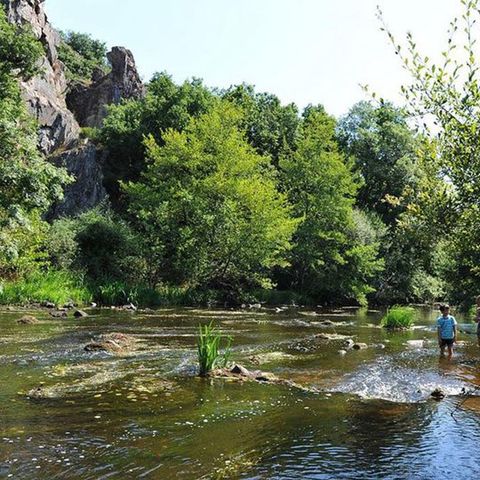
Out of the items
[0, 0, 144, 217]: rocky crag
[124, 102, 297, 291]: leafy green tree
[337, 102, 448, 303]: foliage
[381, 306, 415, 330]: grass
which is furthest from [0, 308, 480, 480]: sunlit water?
[0, 0, 144, 217]: rocky crag

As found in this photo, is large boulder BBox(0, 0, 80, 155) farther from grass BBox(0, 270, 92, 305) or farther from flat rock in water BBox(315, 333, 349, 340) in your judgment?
flat rock in water BBox(315, 333, 349, 340)

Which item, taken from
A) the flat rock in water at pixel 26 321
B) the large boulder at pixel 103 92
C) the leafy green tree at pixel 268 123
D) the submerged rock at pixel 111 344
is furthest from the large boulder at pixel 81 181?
the submerged rock at pixel 111 344

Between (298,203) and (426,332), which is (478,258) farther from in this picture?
(298,203)

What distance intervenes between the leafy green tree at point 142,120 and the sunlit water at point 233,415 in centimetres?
4278

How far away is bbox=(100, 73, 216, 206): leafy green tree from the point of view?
189 feet

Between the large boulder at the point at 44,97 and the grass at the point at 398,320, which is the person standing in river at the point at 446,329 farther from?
the large boulder at the point at 44,97

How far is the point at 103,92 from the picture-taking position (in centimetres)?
7194

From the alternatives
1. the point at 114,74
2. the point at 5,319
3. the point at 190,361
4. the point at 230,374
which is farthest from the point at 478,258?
the point at 114,74

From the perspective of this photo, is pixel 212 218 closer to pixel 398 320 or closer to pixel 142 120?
pixel 398 320

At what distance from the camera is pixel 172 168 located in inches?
1667

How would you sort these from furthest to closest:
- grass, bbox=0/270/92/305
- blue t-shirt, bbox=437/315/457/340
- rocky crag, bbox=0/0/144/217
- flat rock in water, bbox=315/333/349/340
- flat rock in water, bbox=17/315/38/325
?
rocky crag, bbox=0/0/144/217 < grass, bbox=0/270/92/305 < flat rock in water, bbox=17/315/38/325 < flat rock in water, bbox=315/333/349/340 < blue t-shirt, bbox=437/315/457/340

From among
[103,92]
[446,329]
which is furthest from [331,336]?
[103,92]

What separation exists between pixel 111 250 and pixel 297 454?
1286 inches

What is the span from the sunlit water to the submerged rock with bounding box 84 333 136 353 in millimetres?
369
